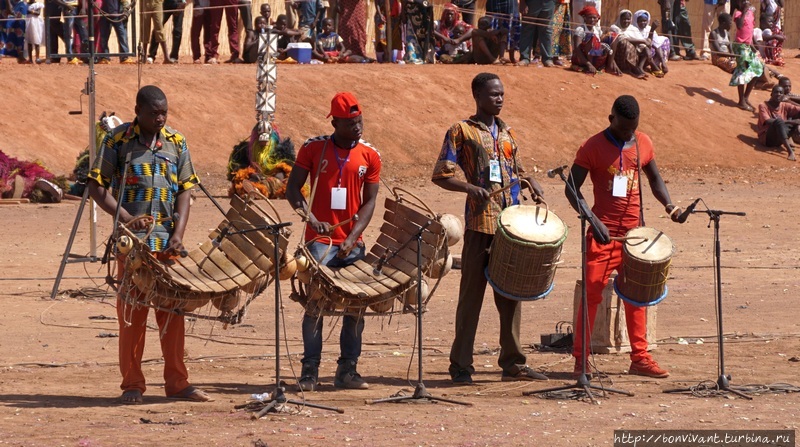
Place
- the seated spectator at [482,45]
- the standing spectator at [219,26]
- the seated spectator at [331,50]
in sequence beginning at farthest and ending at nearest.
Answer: the seated spectator at [331,50] < the seated spectator at [482,45] < the standing spectator at [219,26]

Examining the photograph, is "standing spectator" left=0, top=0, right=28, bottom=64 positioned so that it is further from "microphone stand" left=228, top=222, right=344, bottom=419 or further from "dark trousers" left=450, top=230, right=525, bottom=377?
"microphone stand" left=228, top=222, right=344, bottom=419

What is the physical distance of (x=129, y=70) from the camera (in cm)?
2483

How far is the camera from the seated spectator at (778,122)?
26.7 metres

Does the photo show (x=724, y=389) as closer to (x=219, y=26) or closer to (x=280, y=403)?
(x=280, y=403)

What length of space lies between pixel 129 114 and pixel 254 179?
4.45 m

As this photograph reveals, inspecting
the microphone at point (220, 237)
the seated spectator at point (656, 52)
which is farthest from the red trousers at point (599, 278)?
the seated spectator at point (656, 52)

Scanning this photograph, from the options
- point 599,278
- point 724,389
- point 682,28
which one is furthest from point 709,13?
point 724,389

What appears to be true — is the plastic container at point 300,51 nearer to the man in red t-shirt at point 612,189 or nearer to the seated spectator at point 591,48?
the seated spectator at point 591,48

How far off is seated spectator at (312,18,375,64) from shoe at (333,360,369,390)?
19.2 metres

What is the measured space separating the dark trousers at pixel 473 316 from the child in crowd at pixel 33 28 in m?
17.6

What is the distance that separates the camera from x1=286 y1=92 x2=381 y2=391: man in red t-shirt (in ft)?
26.9

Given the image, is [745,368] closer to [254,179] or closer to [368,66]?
[254,179]

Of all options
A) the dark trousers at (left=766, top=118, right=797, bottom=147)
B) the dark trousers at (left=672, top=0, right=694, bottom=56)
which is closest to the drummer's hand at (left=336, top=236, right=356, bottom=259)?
the dark trousers at (left=766, top=118, right=797, bottom=147)

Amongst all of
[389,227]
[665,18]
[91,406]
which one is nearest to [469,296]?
[389,227]
